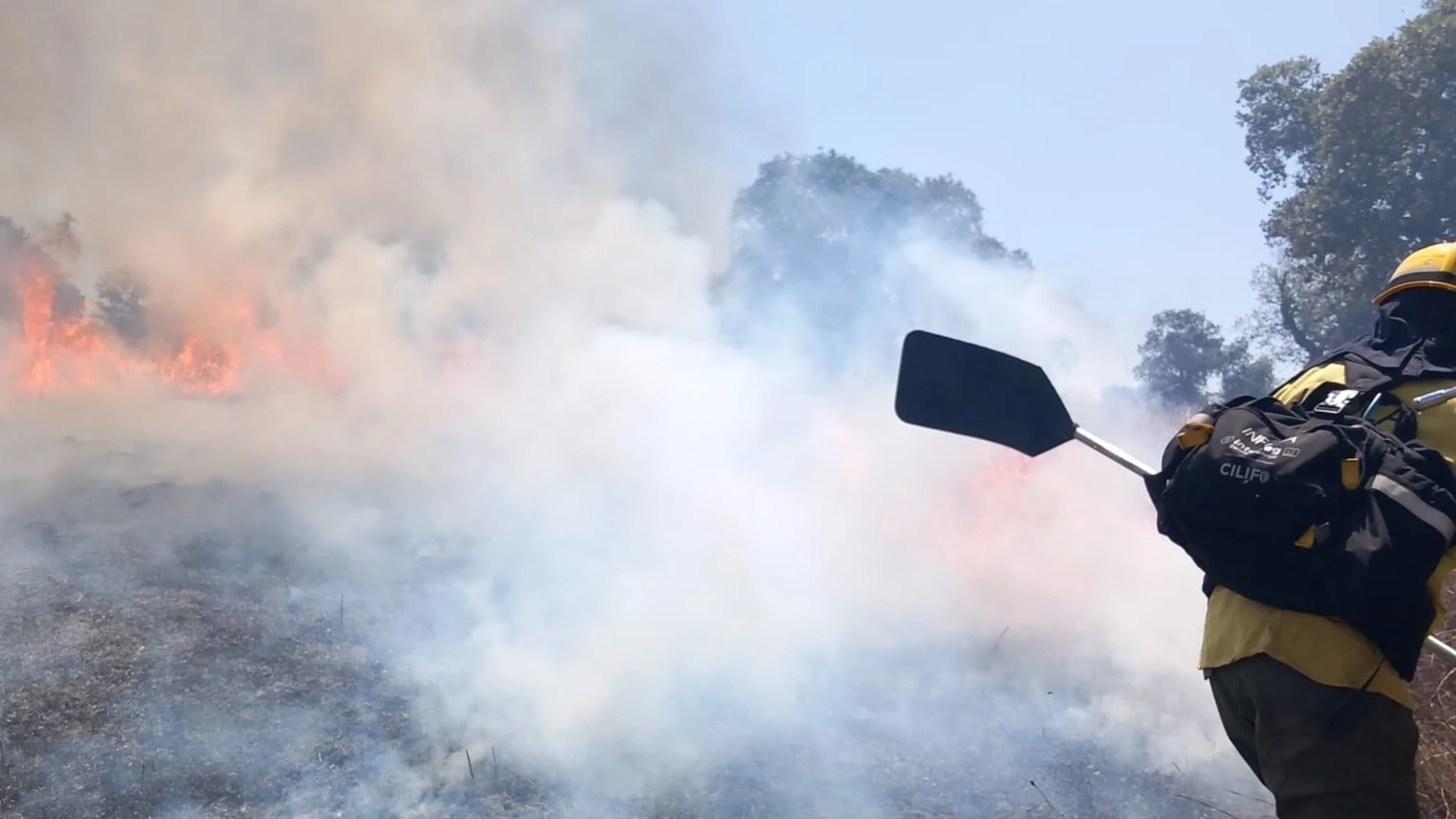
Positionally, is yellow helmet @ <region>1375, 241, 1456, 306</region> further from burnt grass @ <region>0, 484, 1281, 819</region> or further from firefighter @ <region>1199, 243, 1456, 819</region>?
burnt grass @ <region>0, 484, 1281, 819</region>

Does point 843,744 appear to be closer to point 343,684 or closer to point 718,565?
point 718,565

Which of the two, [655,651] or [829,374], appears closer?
[655,651]

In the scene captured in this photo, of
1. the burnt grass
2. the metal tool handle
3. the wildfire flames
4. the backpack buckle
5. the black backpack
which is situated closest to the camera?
the black backpack

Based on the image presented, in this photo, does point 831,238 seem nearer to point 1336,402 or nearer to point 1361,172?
point 1361,172

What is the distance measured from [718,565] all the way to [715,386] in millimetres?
2421

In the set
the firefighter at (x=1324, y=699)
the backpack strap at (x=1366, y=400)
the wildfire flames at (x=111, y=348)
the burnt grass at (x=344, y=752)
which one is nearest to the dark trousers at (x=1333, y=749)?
the firefighter at (x=1324, y=699)

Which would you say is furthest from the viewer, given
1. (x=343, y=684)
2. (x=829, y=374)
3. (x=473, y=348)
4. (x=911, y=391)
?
(x=473, y=348)

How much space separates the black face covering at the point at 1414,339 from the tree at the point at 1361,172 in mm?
19838

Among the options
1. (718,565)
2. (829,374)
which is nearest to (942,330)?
(829,374)

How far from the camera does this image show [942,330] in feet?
43.1

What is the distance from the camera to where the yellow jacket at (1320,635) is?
2131 millimetres

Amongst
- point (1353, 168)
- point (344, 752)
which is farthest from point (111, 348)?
point (1353, 168)

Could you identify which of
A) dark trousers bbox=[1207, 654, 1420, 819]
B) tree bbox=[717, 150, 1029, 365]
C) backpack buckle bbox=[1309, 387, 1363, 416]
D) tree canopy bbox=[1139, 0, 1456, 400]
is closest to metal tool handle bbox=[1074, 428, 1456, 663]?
backpack buckle bbox=[1309, 387, 1363, 416]

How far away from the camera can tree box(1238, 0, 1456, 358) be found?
18.4m
